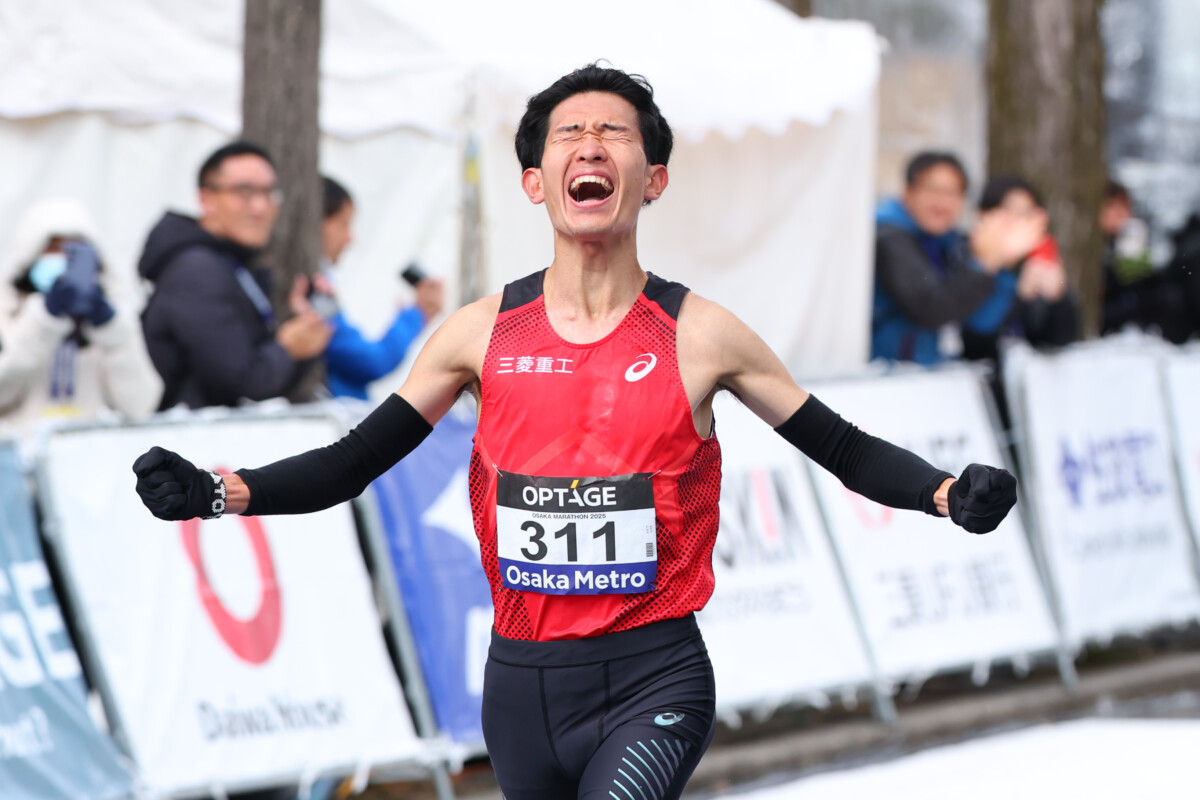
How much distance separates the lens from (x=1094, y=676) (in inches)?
325

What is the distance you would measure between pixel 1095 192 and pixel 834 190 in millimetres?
1716

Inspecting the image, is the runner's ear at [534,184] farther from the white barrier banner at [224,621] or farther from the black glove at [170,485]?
the white barrier banner at [224,621]

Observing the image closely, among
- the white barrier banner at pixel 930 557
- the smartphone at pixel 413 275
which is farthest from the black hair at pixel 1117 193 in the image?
the smartphone at pixel 413 275

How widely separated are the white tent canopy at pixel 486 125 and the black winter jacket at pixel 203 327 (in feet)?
7.90

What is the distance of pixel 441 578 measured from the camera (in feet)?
19.8

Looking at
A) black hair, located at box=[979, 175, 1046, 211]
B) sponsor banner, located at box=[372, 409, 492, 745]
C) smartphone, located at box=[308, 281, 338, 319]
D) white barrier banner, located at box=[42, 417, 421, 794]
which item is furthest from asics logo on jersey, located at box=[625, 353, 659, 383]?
black hair, located at box=[979, 175, 1046, 211]

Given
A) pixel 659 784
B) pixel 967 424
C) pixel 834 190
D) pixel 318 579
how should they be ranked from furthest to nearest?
pixel 834 190 < pixel 967 424 < pixel 318 579 < pixel 659 784

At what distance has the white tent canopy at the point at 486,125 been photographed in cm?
809

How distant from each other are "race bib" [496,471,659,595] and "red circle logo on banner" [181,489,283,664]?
99.9 inches

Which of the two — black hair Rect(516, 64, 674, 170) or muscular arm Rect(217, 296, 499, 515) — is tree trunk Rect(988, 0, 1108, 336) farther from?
muscular arm Rect(217, 296, 499, 515)

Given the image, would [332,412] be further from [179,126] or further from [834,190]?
[834,190]

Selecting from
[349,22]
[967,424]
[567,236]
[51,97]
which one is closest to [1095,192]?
[967,424]

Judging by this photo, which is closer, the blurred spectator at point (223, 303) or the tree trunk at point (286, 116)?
the blurred spectator at point (223, 303)

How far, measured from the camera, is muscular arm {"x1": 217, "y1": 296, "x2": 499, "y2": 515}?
3.27 metres
